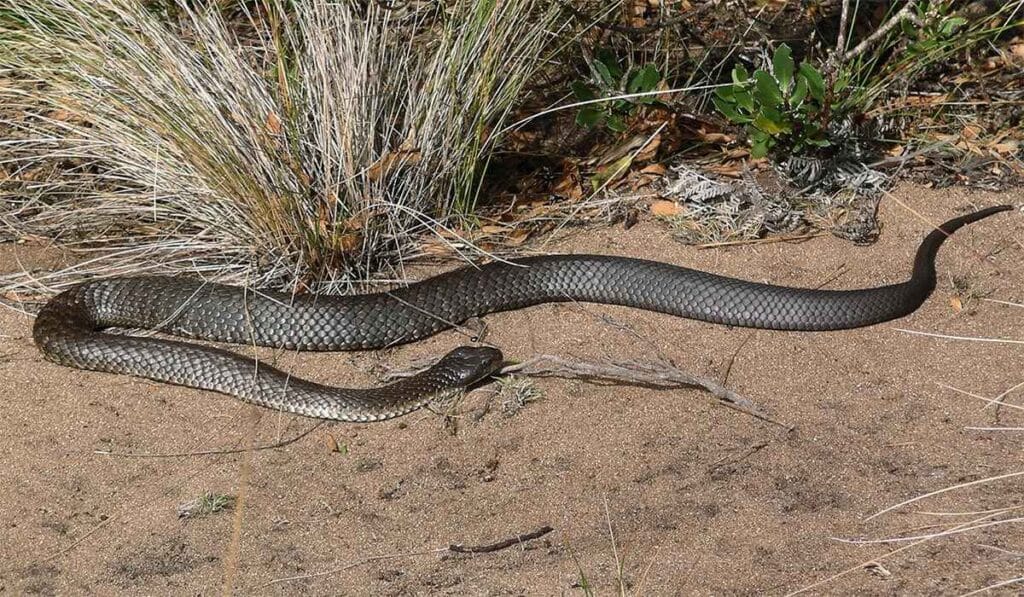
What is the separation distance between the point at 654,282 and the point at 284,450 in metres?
2.07

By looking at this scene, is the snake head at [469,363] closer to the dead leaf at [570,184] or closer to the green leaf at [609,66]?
the dead leaf at [570,184]

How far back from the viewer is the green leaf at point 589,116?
628 cm

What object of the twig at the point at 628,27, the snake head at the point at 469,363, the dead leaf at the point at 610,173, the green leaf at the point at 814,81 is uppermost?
the twig at the point at 628,27

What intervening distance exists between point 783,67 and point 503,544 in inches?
128

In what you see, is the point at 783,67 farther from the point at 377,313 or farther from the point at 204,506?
the point at 204,506

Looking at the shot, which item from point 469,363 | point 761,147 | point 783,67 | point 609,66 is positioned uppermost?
point 783,67

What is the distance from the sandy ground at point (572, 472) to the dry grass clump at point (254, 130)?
673 millimetres

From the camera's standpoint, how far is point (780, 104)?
610cm

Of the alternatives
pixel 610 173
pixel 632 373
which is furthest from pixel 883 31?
pixel 632 373

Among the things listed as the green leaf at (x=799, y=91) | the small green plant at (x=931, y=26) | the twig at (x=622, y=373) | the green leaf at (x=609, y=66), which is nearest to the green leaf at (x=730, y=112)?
the green leaf at (x=799, y=91)

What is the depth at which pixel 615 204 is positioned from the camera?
6484 mm

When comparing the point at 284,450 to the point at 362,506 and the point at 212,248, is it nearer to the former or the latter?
the point at 362,506

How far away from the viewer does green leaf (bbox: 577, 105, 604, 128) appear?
20.6 feet

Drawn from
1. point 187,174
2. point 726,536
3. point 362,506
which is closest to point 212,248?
point 187,174
